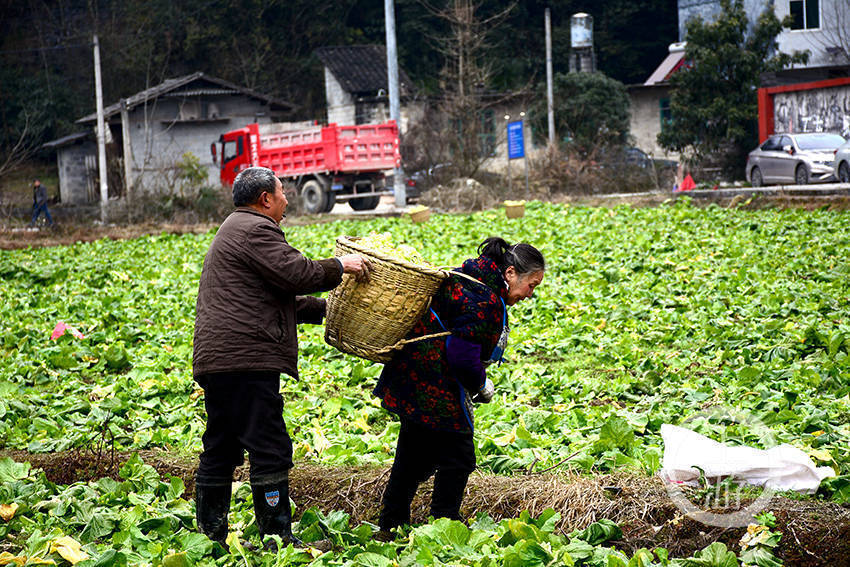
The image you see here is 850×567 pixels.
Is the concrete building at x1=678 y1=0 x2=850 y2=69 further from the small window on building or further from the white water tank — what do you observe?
the white water tank

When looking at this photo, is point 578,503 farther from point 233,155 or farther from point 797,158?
point 233,155

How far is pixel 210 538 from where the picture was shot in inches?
167

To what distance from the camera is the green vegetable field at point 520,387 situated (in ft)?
13.3

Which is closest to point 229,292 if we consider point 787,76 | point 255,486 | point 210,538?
point 255,486

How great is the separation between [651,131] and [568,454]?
37.3m

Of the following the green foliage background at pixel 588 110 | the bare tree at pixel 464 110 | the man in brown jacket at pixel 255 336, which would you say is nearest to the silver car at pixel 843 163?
the bare tree at pixel 464 110

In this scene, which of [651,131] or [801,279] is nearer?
[801,279]

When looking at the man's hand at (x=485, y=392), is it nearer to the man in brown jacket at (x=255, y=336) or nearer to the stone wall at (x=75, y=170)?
the man in brown jacket at (x=255, y=336)

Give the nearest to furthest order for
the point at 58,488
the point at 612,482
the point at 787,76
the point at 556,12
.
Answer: the point at 612,482, the point at 58,488, the point at 787,76, the point at 556,12

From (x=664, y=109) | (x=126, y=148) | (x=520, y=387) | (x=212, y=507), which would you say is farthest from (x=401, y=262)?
(x=664, y=109)

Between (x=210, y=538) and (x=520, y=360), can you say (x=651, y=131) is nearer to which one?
(x=520, y=360)

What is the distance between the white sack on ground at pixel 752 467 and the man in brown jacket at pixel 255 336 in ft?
5.64

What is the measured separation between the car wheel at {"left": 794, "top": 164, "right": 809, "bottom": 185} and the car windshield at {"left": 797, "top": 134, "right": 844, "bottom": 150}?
51cm

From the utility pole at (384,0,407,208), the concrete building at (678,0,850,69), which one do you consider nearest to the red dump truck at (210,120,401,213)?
the utility pole at (384,0,407,208)
